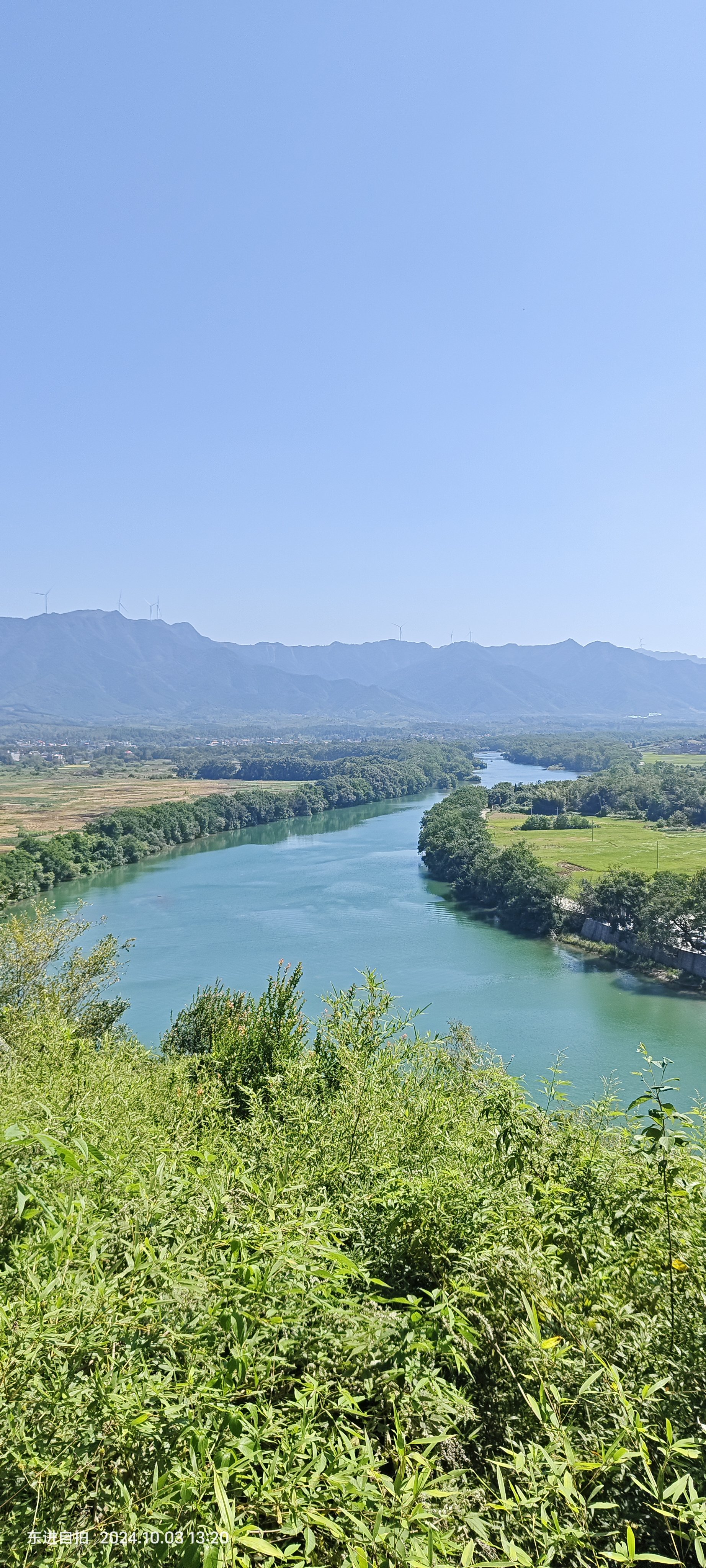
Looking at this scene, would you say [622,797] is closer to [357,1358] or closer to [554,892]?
[554,892]

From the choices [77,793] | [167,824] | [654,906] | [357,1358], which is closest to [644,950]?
[654,906]

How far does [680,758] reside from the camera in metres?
100

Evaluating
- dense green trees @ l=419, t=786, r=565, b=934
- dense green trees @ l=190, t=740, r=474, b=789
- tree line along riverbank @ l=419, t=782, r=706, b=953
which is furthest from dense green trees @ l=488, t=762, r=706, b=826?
dense green trees @ l=190, t=740, r=474, b=789

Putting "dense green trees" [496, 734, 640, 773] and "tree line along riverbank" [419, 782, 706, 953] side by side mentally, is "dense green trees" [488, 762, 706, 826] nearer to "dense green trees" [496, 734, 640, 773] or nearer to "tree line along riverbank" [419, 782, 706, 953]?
"tree line along riverbank" [419, 782, 706, 953]

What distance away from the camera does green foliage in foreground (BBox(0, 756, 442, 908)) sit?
37844 millimetres

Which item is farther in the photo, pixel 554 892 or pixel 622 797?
pixel 622 797

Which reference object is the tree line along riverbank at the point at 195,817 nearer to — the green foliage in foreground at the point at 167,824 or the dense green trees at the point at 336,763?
the green foliage in foreground at the point at 167,824

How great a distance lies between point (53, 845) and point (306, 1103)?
125ft

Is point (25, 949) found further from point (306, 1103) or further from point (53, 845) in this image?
point (53, 845)

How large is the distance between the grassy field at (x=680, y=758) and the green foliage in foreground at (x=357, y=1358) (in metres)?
83.0

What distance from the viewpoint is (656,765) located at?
3263 inches

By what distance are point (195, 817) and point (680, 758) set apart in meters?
72.0

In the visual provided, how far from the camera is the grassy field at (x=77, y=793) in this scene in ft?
174

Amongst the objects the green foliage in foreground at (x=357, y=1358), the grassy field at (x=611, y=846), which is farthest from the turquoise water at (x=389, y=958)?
the green foliage in foreground at (x=357, y=1358)
